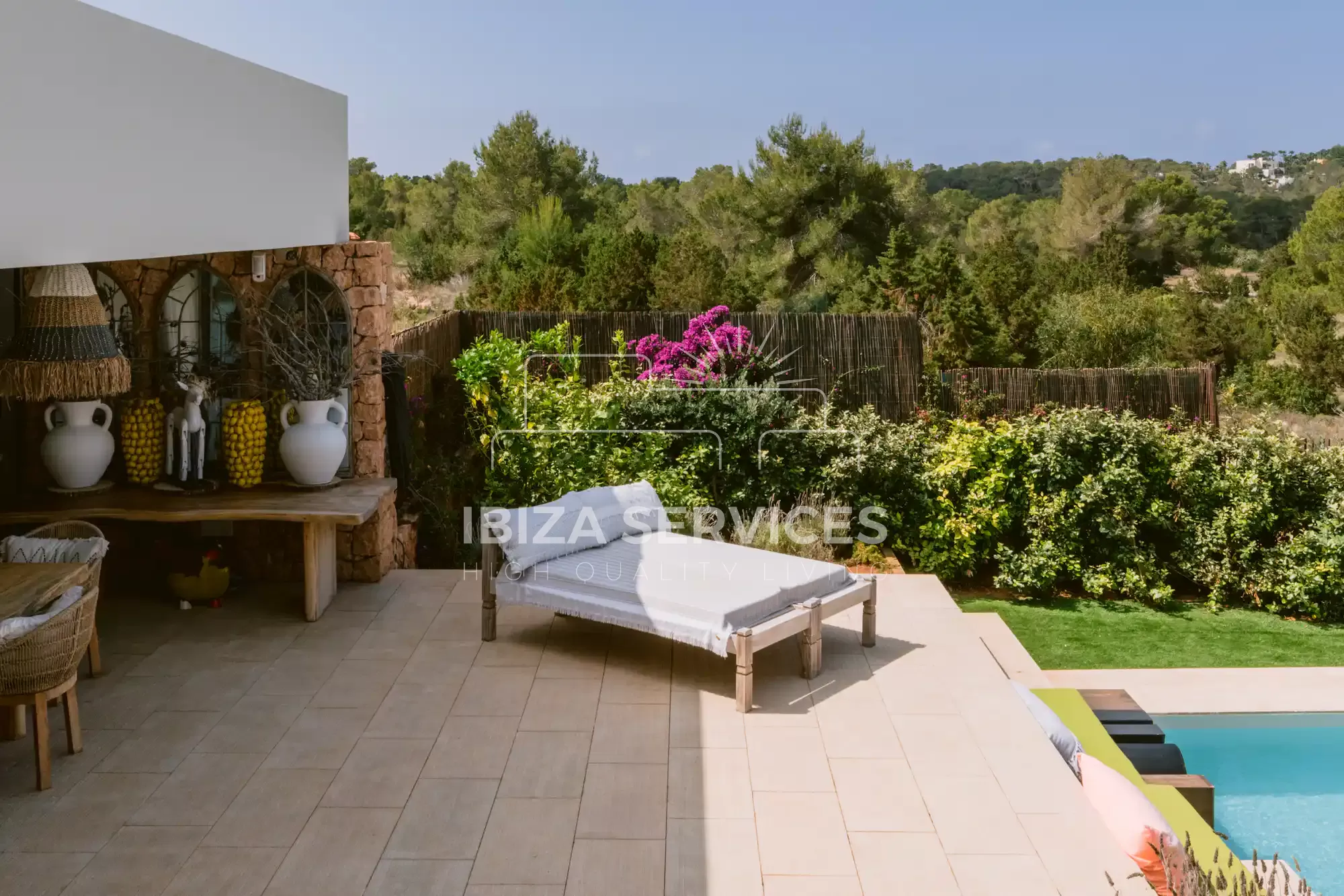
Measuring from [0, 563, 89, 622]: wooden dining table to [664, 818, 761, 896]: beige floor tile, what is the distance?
2.80 meters

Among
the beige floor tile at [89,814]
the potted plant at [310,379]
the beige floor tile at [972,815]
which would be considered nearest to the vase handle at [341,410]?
the potted plant at [310,379]

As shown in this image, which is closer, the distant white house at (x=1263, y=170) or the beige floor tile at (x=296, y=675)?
the beige floor tile at (x=296, y=675)

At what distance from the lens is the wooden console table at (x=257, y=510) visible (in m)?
6.46

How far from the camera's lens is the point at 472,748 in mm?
5199

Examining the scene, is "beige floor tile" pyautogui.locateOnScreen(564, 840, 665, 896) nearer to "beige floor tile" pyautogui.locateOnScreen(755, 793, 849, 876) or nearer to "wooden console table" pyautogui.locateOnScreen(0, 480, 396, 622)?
"beige floor tile" pyautogui.locateOnScreen(755, 793, 849, 876)

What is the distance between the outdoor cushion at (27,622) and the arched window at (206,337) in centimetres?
302

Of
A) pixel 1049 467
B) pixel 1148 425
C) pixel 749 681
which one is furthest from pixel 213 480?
pixel 1148 425

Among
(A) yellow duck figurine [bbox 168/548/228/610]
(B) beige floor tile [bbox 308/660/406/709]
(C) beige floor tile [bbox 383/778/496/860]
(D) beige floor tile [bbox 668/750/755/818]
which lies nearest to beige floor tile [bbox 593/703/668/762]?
(D) beige floor tile [bbox 668/750/755/818]

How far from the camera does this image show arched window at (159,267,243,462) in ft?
24.6

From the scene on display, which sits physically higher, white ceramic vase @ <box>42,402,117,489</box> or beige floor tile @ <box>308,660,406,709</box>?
white ceramic vase @ <box>42,402,117,489</box>

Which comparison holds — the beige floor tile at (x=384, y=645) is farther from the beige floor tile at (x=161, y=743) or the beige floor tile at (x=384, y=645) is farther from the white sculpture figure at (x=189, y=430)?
the white sculpture figure at (x=189, y=430)

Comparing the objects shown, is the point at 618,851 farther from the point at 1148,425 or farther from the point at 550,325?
the point at 550,325

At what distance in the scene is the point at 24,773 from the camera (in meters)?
4.86

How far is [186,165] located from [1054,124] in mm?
46675
